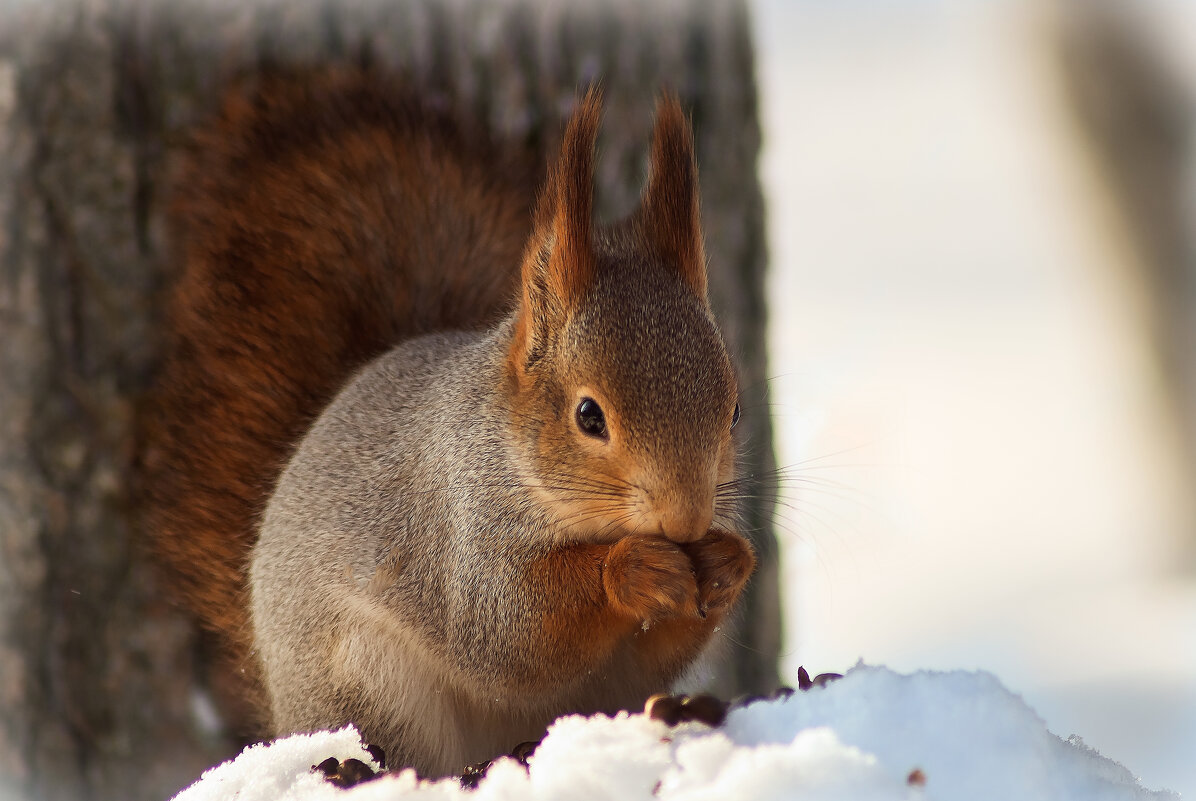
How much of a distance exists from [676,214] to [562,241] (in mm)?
142

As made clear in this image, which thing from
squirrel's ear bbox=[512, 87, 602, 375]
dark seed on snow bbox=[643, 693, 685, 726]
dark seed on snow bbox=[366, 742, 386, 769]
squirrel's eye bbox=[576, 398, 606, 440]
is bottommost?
dark seed on snow bbox=[366, 742, 386, 769]

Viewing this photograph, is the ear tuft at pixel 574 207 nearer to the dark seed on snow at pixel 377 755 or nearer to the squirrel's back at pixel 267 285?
the squirrel's back at pixel 267 285

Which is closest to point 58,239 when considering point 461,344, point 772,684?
point 461,344

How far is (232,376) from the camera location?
1327 mm

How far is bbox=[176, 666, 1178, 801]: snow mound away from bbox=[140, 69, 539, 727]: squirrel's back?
57 centimetres

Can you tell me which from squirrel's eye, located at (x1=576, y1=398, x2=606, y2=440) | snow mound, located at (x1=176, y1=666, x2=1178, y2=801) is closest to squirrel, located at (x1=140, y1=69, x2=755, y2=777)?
squirrel's eye, located at (x1=576, y1=398, x2=606, y2=440)

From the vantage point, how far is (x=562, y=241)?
98cm

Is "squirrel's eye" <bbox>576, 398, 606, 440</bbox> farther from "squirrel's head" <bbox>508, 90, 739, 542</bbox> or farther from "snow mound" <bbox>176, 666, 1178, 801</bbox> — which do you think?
"snow mound" <bbox>176, 666, 1178, 801</bbox>

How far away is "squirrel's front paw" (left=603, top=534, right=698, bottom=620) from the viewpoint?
875mm

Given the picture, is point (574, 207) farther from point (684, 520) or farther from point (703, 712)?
point (703, 712)

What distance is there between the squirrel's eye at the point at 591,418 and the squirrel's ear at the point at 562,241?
10 cm

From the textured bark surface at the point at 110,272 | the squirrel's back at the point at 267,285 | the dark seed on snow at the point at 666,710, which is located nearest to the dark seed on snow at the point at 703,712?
the dark seed on snow at the point at 666,710

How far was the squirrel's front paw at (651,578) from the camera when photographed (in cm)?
88

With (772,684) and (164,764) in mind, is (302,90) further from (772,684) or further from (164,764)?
(772,684)
